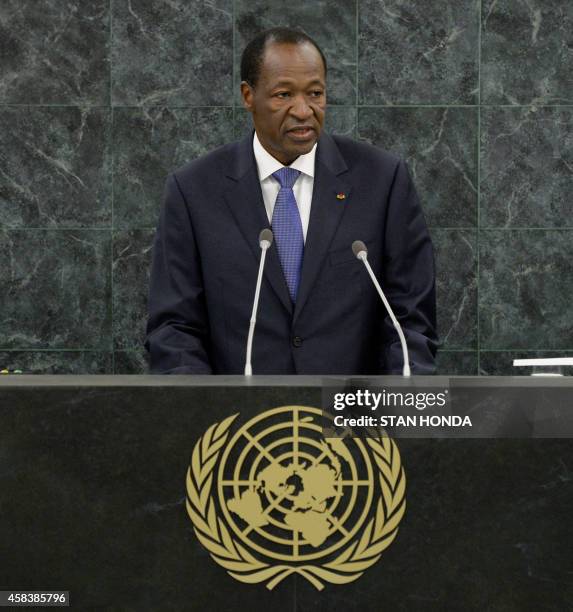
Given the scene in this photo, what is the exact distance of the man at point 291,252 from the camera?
253cm

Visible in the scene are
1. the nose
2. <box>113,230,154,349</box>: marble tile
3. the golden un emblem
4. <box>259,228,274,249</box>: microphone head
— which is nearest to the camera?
the golden un emblem

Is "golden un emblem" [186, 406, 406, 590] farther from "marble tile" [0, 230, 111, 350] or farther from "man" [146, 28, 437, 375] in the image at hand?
"marble tile" [0, 230, 111, 350]

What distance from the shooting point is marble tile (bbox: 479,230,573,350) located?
4512mm

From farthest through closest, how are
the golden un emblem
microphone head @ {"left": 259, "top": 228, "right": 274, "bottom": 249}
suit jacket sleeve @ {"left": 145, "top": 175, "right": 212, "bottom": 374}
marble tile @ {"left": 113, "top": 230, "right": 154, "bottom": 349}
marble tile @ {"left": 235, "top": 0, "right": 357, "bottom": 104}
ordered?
marble tile @ {"left": 113, "top": 230, "right": 154, "bottom": 349} < marble tile @ {"left": 235, "top": 0, "right": 357, "bottom": 104} < suit jacket sleeve @ {"left": 145, "top": 175, "right": 212, "bottom": 374} < microphone head @ {"left": 259, "top": 228, "right": 274, "bottom": 249} < the golden un emblem

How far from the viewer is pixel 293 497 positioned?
1.57 meters

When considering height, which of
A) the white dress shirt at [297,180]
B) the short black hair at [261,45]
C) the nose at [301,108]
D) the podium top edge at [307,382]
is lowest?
the podium top edge at [307,382]

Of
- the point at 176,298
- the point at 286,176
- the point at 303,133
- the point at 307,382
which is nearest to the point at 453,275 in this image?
the point at 286,176

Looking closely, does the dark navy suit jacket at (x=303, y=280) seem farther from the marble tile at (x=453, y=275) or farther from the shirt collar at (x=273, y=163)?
the marble tile at (x=453, y=275)

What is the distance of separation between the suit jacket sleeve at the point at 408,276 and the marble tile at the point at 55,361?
2.20 meters

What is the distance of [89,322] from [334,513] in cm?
312

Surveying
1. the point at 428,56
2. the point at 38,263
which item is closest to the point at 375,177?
the point at 428,56

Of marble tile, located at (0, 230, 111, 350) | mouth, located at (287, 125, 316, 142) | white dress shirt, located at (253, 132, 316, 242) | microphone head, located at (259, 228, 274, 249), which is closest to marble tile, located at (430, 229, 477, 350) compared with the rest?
marble tile, located at (0, 230, 111, 350)

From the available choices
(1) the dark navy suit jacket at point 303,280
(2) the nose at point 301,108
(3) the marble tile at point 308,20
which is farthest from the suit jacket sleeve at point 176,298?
(3) the marble tile at point 308,20

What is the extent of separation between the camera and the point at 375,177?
8.82 feet
